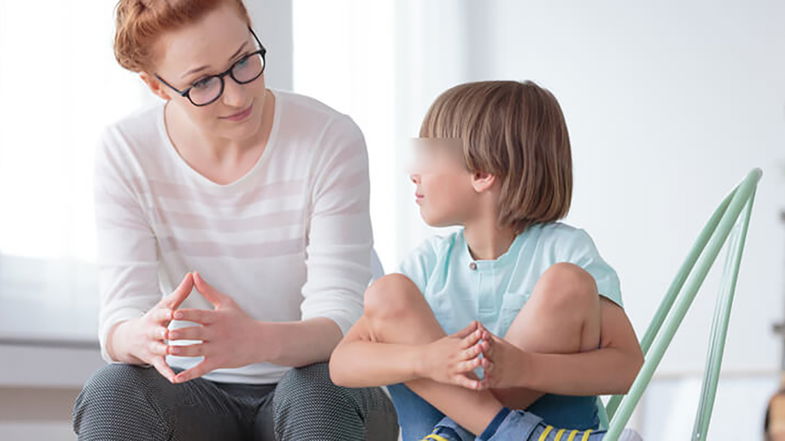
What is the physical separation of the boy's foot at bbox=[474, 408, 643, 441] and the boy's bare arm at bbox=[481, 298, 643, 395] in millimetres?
31

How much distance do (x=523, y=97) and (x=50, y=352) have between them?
1449 millimetres

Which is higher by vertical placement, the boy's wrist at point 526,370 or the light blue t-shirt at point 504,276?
the light blue t-shirt at point 504,276

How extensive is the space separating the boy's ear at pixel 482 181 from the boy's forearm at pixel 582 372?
0.24 m

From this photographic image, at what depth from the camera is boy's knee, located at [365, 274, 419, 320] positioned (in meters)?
1.01

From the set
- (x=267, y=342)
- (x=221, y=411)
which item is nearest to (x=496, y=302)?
(x=267, y=342)

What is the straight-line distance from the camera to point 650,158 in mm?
3260

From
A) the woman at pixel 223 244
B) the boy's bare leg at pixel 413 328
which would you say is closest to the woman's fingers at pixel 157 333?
the woman at pixel 223 244

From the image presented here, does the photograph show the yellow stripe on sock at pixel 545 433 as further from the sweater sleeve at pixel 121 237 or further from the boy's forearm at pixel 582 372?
the sweater sleeve at pixel 121 237

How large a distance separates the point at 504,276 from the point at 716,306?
0.75ft

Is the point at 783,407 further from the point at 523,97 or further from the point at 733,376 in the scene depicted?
the point at 733,376

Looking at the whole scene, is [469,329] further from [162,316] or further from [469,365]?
[162,316]

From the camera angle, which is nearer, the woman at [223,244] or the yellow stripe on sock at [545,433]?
the yellow stripe on sock at [545,433]

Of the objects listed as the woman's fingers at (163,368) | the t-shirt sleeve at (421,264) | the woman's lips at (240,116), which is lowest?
the woman's fingers at (163,368)

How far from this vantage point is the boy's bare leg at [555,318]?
0.98 m
